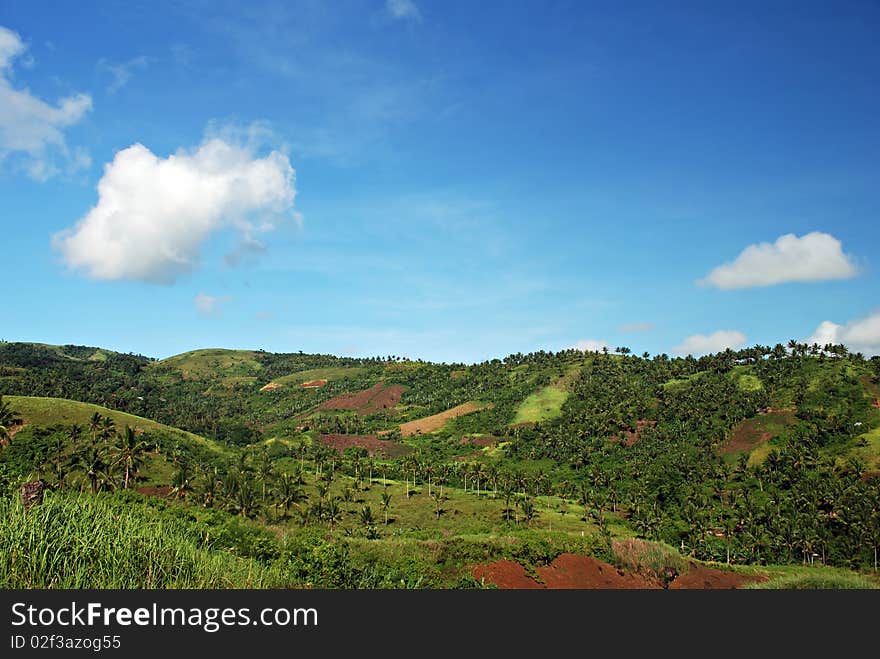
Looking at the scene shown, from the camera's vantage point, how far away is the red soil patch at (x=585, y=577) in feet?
178

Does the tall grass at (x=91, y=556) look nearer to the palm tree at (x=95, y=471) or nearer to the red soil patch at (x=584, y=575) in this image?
the red soil patch at (x=584, y=575)

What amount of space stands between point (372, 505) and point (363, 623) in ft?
402

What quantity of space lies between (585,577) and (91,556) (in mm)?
44996

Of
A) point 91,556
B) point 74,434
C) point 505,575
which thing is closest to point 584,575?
point 505,575

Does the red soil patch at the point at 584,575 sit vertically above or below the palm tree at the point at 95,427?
below

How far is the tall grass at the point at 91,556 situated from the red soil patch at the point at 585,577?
2637cm

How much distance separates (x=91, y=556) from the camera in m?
29.0

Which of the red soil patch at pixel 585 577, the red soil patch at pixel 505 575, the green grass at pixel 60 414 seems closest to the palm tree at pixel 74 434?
the green grass at pixel 60 414

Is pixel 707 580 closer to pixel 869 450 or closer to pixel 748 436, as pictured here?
pixel 869 450

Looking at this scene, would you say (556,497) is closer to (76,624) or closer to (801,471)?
(801,471)

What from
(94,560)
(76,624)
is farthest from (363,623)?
(94,560)

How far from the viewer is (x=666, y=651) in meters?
25.4

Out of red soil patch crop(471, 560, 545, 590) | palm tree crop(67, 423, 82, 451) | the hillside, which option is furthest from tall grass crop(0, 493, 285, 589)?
palm tree crop(67, 423, 82, 451)

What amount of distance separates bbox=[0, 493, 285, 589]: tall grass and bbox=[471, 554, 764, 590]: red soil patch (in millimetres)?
26368
